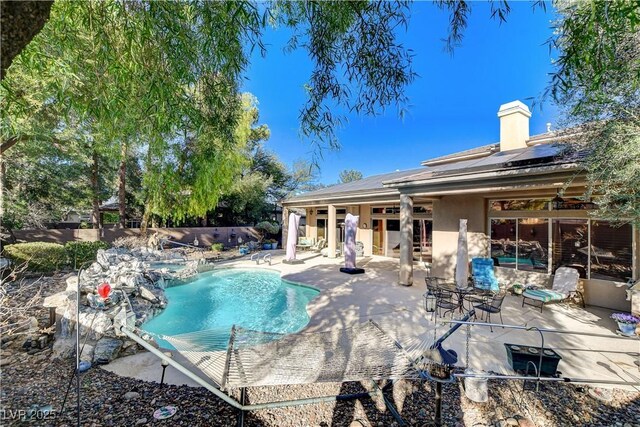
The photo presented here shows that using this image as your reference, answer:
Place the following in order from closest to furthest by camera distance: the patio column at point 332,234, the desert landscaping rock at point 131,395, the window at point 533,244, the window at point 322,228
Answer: the desert landscaping rock at point 131,395 < the window at point 533,244 < the patio column at point 332,234 < the window at point 322,228

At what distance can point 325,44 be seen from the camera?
3391 millimetres

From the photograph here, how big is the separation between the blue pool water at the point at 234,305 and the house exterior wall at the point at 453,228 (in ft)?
18.9

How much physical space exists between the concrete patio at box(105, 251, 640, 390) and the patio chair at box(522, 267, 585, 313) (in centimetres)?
34

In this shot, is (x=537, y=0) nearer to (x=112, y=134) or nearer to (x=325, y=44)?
(x=325, y=44)

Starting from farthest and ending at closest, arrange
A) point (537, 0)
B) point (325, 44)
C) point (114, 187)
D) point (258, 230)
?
point (258, 230) → point (114, 187) → point (325, 44) → point (537, 0)

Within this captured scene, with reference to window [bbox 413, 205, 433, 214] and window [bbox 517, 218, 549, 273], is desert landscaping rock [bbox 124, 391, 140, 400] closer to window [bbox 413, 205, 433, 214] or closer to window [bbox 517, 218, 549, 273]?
window [bbox 517, 218, 549, 273]

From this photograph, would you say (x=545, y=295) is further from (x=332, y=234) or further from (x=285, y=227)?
(x=285, y=227)

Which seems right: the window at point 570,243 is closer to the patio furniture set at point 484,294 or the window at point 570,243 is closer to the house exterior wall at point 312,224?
the patio furniture set at point 484,294

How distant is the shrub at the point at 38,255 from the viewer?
11.3 m

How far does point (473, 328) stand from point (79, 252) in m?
16.7

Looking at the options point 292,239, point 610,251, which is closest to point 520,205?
point 610,251

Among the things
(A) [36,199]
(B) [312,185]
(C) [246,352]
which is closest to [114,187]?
(A) [36,199]

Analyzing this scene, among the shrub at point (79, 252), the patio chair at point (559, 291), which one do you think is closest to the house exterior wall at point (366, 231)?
the patio chair at point (559, 291)

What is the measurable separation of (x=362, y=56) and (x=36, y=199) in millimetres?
21115
